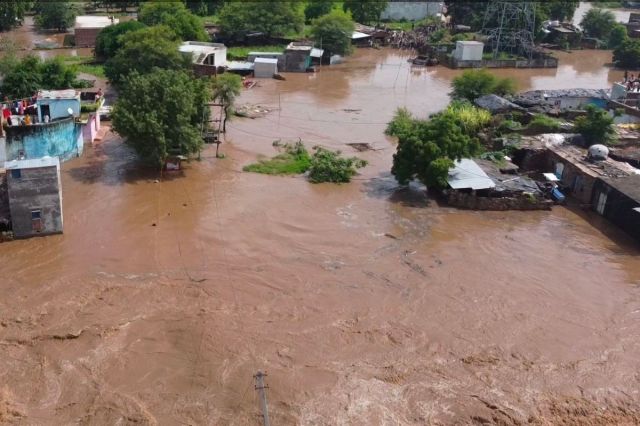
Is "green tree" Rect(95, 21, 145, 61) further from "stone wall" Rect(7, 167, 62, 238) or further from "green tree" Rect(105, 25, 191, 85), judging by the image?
"stone wall" Rect(7, 167, 62, 238)

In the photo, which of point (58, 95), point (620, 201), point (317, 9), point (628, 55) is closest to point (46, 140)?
point (58, 95)

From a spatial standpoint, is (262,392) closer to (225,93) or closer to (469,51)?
(225,93)

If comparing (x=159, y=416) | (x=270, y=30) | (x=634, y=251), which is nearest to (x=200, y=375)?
(x=159, y=416)

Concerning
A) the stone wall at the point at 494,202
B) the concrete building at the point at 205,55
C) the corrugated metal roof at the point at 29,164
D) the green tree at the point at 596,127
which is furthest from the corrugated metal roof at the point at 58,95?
the green tree at the point at 596,127

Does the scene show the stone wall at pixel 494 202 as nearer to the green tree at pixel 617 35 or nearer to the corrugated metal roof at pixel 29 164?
the corrugated metal roof at pixel 29 164

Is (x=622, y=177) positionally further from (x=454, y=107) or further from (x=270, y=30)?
(x=270, y=30)

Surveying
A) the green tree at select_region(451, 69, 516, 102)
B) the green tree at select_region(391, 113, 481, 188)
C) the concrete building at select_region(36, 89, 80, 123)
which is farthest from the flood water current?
the green tree at select_region(451, 69, 516, 102)
